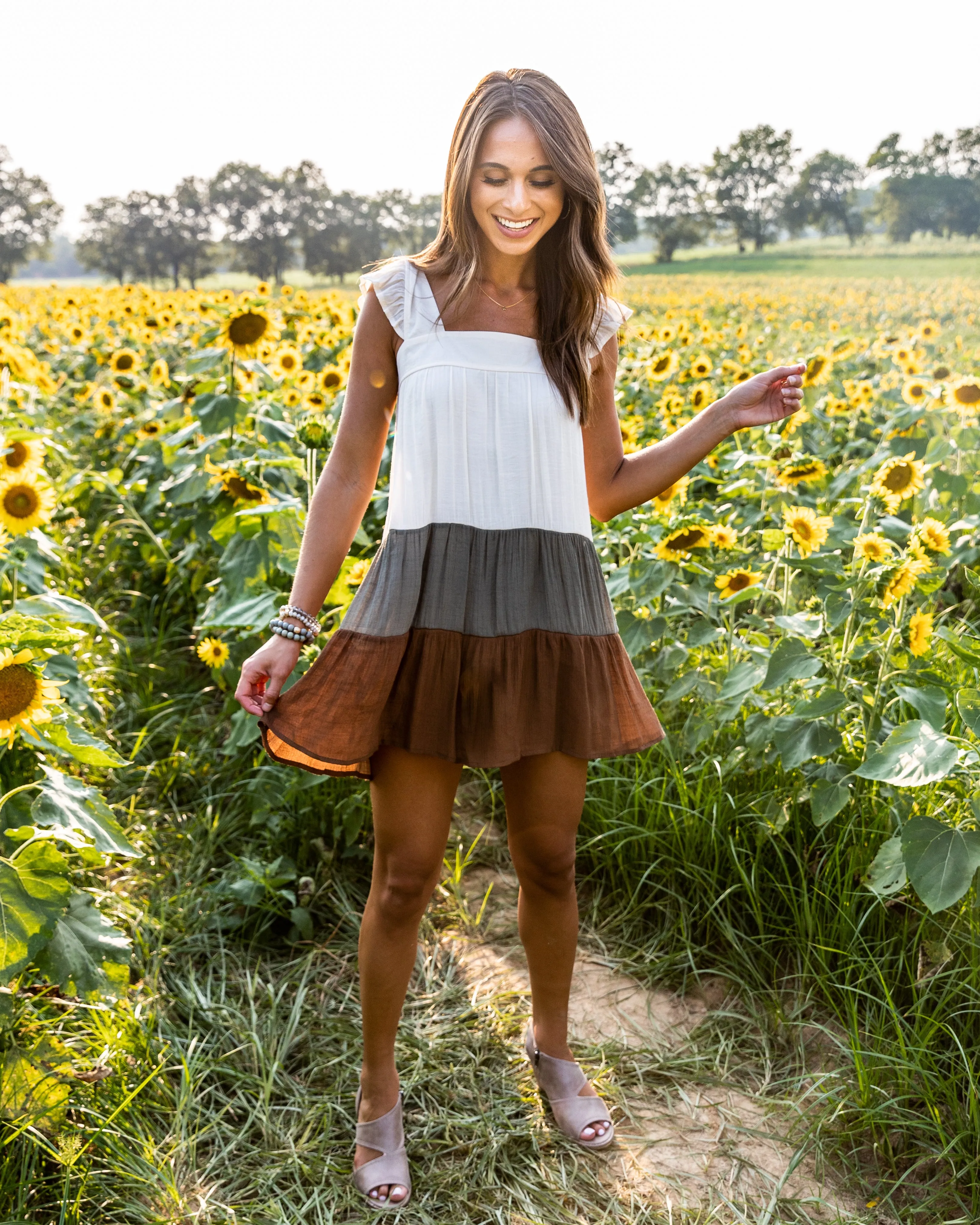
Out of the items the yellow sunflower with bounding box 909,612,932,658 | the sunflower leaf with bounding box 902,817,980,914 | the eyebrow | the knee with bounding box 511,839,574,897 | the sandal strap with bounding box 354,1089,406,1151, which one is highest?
the eyebrow

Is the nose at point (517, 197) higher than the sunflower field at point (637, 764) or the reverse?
higher

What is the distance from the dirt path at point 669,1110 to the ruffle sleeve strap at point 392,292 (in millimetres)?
1550

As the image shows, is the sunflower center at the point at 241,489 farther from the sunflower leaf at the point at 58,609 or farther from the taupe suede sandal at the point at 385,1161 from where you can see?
the taupe suede sandal at the point at 385,1161

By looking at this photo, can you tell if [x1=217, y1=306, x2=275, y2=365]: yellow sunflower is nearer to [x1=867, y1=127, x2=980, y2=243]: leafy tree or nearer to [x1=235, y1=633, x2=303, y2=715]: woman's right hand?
[x1=235, y1=633, x2=303, y2=715]: woman's right hand

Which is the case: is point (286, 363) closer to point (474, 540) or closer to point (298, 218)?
point (474, 540)

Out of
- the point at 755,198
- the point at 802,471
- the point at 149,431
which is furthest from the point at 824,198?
the point at 802,471

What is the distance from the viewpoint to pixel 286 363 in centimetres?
427


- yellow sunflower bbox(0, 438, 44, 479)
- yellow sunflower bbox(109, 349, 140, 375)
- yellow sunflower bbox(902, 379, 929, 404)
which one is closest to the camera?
yellow sunflower bbox(0, 438, 44, 479)

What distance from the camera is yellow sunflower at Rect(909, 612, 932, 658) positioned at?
2156 millimetres

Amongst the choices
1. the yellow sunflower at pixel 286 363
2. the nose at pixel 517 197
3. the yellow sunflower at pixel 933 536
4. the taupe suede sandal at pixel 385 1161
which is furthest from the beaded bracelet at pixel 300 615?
the yellow sunflower at pixel 286 363

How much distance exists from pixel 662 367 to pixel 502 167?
3098mm

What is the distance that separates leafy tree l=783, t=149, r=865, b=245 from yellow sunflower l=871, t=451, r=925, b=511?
1489 inches

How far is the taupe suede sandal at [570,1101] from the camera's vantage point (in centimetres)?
194

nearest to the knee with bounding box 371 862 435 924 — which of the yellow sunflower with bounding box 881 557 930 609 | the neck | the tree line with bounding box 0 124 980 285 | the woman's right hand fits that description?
the woman's right hand
